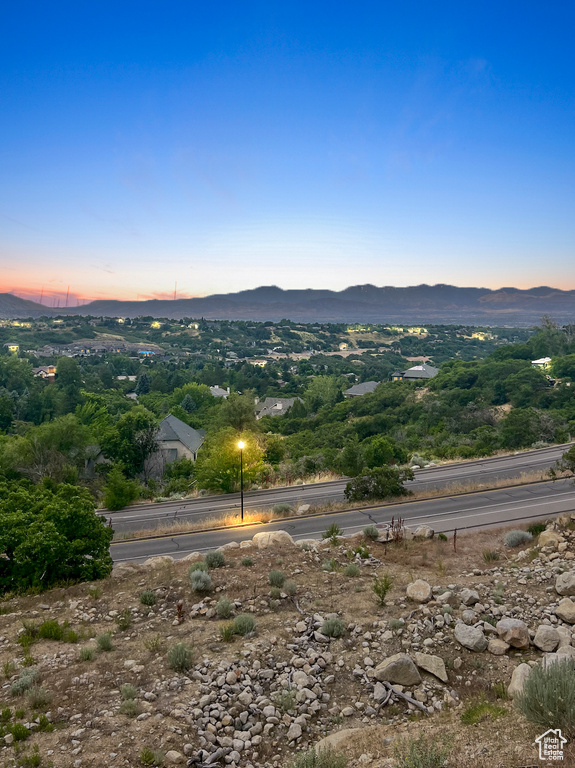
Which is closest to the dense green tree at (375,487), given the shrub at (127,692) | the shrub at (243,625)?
the shrub at (243,625)

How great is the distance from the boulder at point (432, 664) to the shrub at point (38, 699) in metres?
6.57

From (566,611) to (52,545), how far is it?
13048mm

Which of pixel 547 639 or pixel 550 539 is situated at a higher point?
pixel 547 639

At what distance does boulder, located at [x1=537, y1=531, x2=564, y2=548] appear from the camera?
49.2 feet

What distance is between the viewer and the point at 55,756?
272 inches

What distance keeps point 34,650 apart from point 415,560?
10.7 meters

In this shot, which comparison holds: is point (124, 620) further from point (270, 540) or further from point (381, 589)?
point (270, 540)

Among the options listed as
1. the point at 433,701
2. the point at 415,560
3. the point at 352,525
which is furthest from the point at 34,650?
the point at 352,525

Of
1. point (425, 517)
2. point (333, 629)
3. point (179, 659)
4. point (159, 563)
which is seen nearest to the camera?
point (179, 659)

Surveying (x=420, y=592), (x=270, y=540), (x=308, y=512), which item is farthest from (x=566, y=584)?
(x=308, y=512)

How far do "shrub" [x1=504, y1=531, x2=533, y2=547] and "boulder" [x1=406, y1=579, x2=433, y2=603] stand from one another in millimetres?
6243

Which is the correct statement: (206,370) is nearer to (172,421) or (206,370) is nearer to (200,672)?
(172,421)

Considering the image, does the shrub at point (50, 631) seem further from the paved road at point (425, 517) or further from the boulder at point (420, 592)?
the paved road at point (425, 517)

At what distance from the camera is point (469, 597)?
11.3 m
